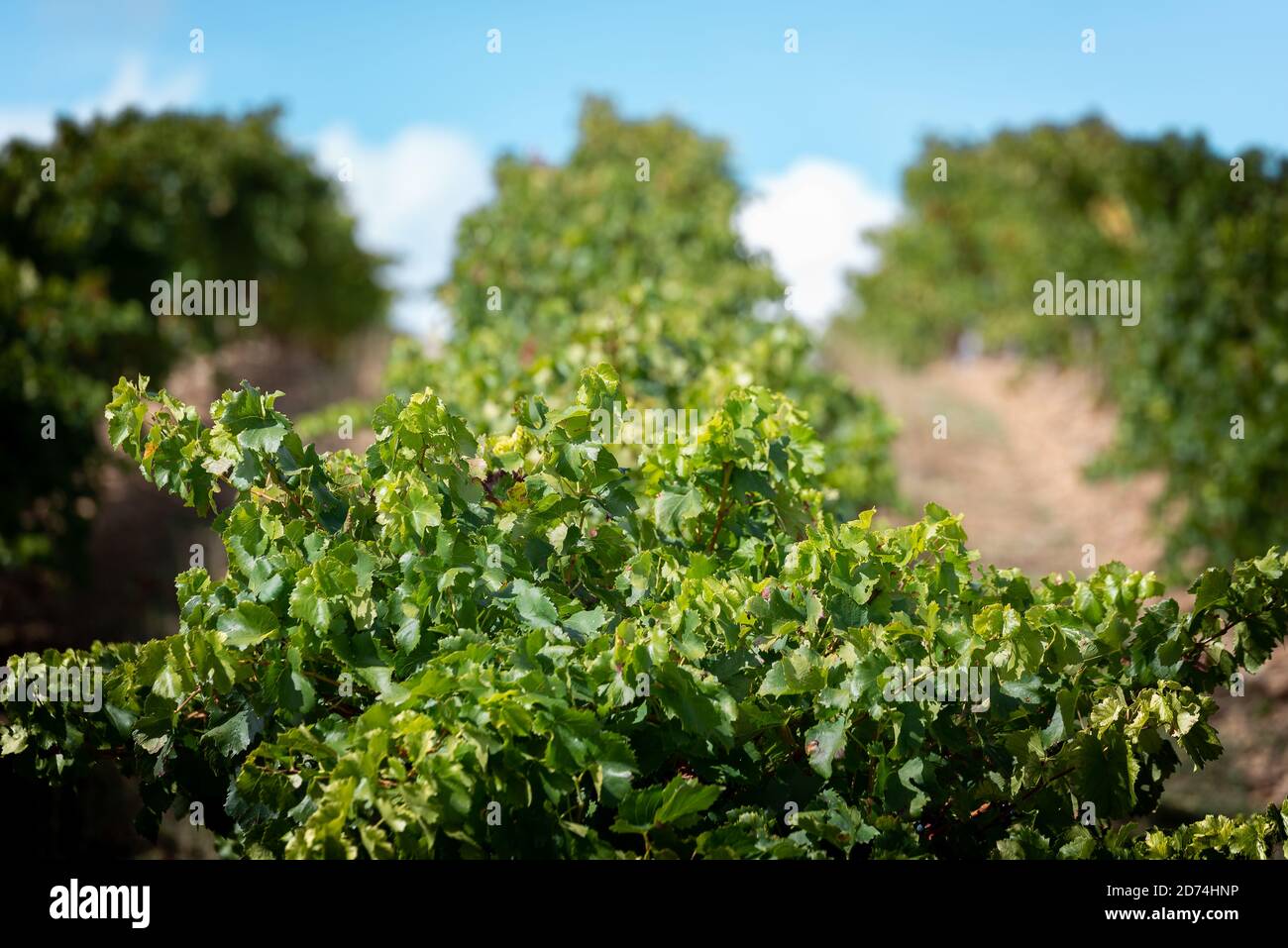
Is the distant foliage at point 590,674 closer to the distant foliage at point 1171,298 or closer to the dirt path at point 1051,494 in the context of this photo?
the dirt path at point 1051,494

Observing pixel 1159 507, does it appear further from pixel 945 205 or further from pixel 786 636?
pixel 945 205

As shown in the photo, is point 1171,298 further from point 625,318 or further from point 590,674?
point 590,674

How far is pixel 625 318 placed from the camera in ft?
17.6

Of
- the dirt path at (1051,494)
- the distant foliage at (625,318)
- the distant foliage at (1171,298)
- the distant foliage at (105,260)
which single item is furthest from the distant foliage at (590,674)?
the distant foliage at (1171,298)

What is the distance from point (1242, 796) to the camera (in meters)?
6.40

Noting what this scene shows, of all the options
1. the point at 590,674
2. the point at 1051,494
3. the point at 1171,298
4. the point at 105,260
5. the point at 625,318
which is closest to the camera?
the point at 590,674

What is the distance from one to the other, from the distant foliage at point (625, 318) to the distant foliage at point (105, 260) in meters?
2.90

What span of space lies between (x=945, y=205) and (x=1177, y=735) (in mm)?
28312

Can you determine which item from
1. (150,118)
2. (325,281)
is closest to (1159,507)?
(150,118)

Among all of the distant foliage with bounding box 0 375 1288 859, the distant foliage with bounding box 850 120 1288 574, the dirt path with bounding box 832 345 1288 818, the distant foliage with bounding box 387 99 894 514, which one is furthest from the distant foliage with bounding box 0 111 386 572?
the distant foliage with bounding box 850 120 1288 574

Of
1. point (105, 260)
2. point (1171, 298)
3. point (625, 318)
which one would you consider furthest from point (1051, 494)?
point (625, 318)

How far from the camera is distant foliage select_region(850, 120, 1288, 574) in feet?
31.7

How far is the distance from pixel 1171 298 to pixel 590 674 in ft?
36.3

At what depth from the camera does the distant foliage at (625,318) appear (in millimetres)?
5305
